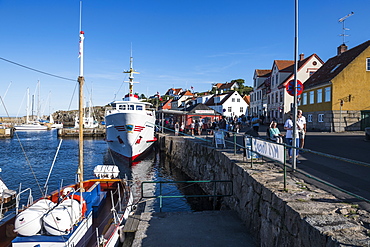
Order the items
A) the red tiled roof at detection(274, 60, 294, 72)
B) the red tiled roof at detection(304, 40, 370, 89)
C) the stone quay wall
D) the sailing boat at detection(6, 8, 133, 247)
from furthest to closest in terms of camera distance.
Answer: the red tiled roof at detection(274, 60, 294, 72), the red tiled roof at detection(304, 40, 370, 89), the sailing boat at detection(6, 8, 133, 247), the stone quay wall

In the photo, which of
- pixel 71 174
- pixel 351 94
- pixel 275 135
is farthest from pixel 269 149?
pixel 351 94

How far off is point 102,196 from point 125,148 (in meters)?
12.6

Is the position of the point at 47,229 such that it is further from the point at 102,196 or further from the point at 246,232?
the point at 246,232

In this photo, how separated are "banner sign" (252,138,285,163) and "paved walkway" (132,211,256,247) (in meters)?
1.97

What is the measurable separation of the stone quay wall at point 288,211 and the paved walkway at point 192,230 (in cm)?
34

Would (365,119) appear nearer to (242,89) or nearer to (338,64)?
(338,64)

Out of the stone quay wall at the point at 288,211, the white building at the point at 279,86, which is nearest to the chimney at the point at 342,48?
the white building at the point at 279,86

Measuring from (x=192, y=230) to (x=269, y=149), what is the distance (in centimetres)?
292

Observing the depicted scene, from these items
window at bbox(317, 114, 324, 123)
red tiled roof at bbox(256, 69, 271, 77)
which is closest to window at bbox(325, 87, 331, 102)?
window at bbox(317, 114, 324, 123)

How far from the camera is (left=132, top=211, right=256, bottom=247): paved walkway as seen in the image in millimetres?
5988

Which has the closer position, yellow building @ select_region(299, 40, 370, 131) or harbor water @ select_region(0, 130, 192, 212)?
harbor water @ select_region(0, 130, 192, 212)

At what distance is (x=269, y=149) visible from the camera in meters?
7.20

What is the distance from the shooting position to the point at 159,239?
6145 mm

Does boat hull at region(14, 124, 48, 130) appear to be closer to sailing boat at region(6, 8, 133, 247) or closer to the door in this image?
sailing boat at region(6, 8, 133, 247)
